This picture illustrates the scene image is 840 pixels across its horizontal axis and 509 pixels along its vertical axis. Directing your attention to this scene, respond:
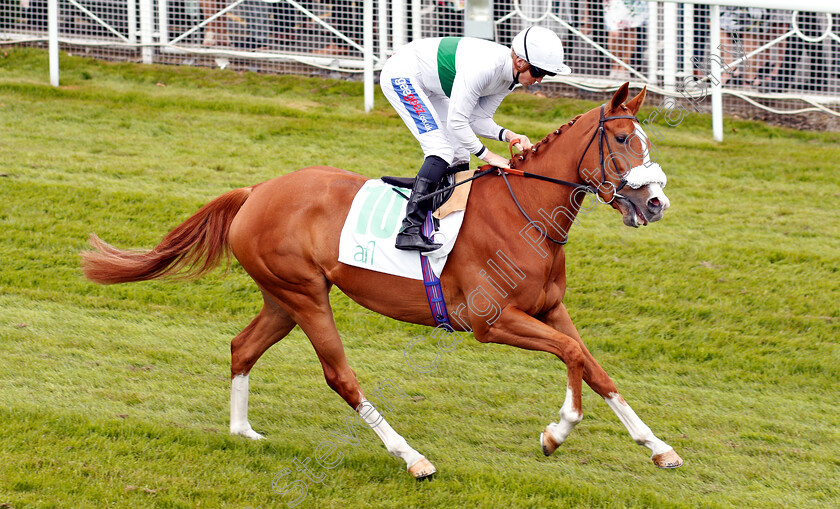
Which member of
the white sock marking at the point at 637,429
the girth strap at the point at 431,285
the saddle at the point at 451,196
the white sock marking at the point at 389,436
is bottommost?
the white sock marking at the point at 389,436

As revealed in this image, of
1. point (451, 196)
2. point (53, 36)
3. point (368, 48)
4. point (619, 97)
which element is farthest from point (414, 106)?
point (53, 36)

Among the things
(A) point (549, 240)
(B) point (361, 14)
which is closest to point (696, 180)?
(B) point (361, 14)

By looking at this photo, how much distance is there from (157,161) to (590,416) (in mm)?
5744

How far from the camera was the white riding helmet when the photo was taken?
4316 mm

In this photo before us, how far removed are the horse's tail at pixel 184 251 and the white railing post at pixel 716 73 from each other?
6.27m

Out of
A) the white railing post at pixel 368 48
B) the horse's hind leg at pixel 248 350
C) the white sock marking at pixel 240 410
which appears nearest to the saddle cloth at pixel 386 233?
the horse's hind leg at pixel 248 350

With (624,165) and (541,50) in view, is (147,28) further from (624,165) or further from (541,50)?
(624,165)

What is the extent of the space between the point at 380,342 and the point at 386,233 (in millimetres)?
1946

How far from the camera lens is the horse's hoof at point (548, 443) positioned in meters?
4.44

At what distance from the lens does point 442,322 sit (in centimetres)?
470

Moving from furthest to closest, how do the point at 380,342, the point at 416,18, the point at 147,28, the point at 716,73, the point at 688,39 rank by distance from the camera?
the point at 147,28 < the point at 416,18 < the point at 688,39 < the point at 716,73 < the point at 380,342

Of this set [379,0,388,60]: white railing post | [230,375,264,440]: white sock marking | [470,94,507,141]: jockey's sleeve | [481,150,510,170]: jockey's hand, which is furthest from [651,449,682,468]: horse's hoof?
[379,0,388,60]: white railing post

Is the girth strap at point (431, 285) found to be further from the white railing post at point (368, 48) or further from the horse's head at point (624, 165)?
the white railing post at point (368, 48)

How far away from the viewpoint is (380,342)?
644 cm
